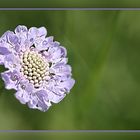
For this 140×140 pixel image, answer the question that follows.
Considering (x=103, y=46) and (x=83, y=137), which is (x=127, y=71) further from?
(x=83, y=137)

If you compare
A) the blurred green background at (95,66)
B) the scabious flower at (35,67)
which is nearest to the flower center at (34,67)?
the scabious flower at (35,67)

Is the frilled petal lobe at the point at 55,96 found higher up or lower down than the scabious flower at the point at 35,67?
lower down

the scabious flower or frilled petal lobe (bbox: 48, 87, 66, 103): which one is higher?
the scabious flower

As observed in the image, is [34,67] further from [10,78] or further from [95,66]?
[95,66]

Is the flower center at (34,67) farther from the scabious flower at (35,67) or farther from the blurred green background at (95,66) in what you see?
the blurred green background at (95,66)

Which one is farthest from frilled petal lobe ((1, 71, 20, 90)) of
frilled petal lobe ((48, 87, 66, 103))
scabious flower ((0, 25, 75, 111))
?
frilled petal lobe ((48, 87, 66, 103))

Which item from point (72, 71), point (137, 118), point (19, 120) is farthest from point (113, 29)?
point (19, 120)

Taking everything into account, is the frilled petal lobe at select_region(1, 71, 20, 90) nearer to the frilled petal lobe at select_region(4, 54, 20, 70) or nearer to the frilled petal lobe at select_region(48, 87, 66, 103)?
the frilled petal lobe at select_region(4, 54, 20, 70)
